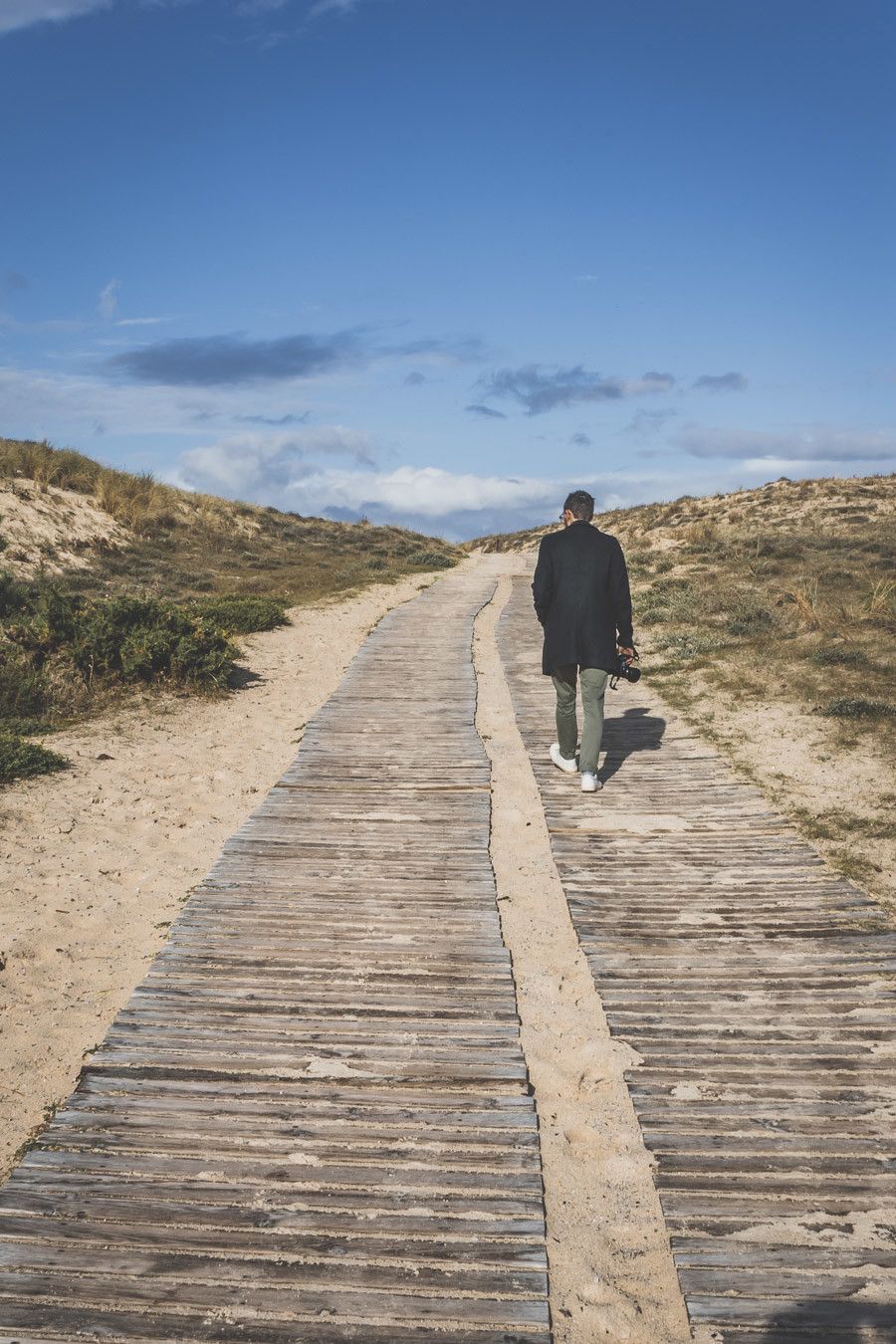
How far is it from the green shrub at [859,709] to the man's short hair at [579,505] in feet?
13.0

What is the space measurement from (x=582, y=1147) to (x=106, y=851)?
427 cm

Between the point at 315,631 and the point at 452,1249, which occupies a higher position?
the point at 315,631

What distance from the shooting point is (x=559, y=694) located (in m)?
7.11

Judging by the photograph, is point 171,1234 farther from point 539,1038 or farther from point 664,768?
point 664,768

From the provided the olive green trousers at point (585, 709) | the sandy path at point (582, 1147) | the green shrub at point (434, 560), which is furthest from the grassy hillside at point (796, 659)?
the green shrub at point (434, 560)

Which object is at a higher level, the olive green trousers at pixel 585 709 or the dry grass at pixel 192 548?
the dry grass at pixel 192 548

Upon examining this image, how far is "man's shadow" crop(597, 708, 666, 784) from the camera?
7809 millimetres

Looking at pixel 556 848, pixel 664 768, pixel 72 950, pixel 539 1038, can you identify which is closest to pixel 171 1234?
pixel 539 1038

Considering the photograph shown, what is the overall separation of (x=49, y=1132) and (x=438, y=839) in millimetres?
3200

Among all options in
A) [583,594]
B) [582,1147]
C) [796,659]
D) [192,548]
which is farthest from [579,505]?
[192,548]

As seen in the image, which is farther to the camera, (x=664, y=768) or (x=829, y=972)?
(x=664, y=768)

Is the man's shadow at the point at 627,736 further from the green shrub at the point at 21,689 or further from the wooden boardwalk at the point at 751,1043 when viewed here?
the green shrub at the point at 21,689

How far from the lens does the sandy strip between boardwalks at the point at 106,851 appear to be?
3.99 m

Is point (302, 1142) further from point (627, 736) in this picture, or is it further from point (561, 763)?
point (627, 736)
